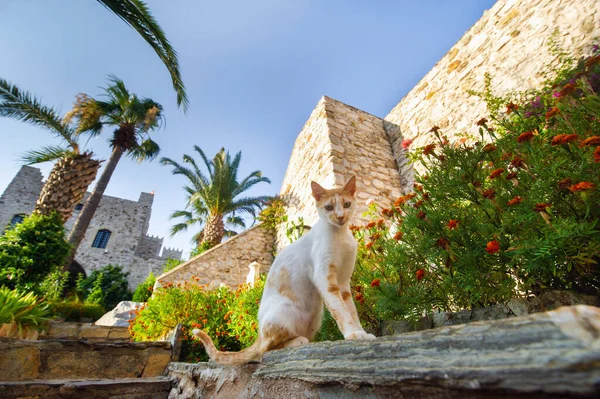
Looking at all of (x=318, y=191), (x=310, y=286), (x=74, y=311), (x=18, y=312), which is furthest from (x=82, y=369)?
(x=74, y=311)

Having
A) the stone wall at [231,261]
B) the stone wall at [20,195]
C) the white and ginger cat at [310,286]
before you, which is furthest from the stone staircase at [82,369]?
the stone wall at [20,195]

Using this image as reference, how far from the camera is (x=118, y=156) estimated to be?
1091cm

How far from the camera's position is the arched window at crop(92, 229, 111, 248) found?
66.5 ft

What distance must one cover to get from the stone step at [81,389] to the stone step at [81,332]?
2507mm

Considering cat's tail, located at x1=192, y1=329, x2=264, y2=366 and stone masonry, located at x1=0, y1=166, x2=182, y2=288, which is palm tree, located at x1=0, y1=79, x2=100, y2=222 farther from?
stone masonry, located at x1=0, y1=166, x2=182, y2=288

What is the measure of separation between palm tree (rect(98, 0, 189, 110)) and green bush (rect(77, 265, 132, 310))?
12605 millimetres

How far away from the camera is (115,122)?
1110 centimetres

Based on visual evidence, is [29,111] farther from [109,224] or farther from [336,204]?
[109,224]

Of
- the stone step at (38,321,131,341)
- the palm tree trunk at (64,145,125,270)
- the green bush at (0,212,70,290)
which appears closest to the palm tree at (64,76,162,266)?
the palm tree trunk at (64,145,125,270)

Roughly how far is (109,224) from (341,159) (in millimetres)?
22534

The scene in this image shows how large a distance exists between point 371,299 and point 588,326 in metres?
2.25

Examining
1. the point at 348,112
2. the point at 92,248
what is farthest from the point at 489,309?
the point at 92,248

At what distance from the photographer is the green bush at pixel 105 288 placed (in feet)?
43.8

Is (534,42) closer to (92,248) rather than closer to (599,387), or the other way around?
(599,387)
